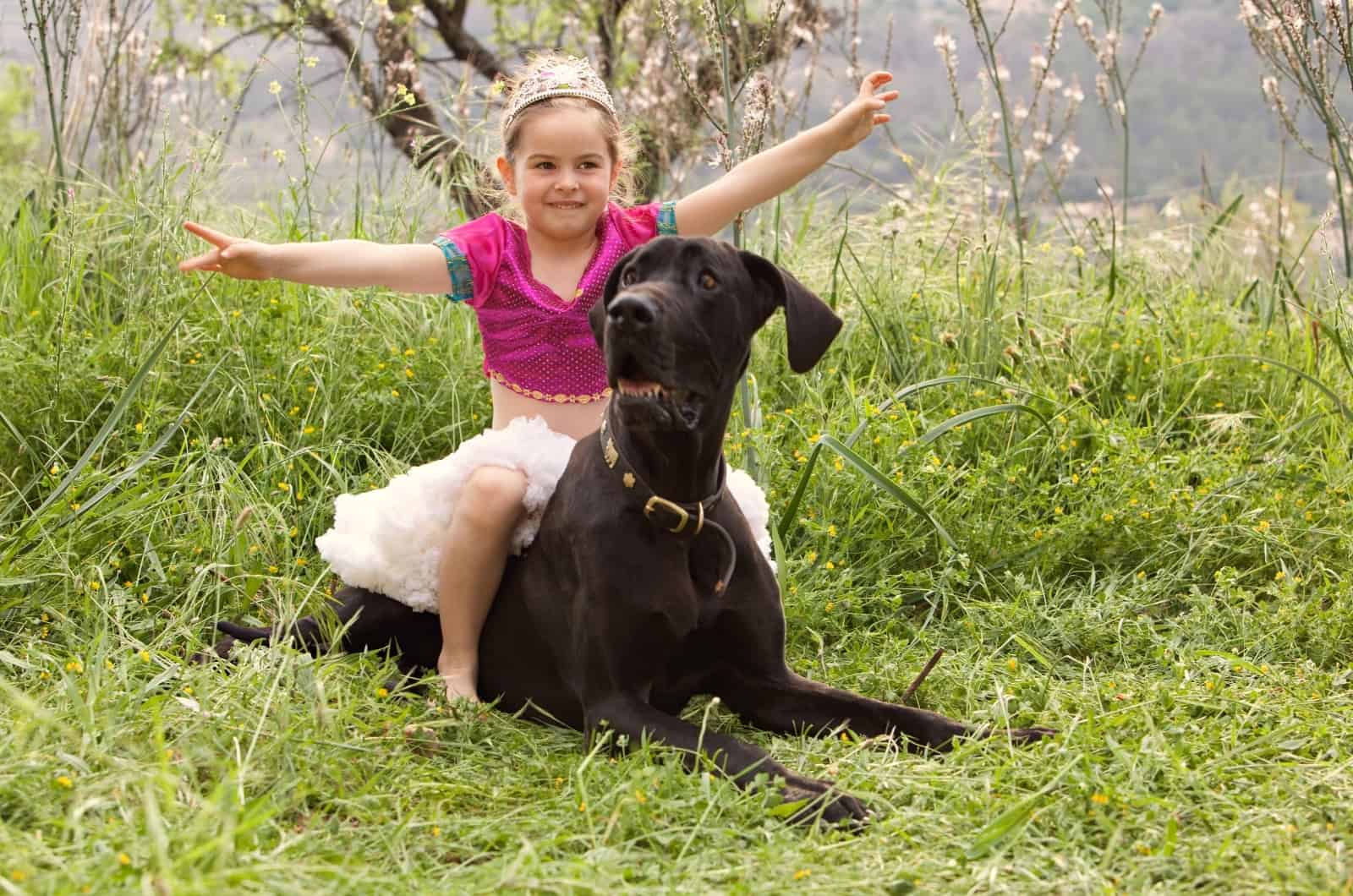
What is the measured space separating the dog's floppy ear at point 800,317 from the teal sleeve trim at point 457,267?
0.87 metres

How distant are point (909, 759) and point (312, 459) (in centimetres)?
232

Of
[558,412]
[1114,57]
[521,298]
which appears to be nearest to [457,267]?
[521,298]

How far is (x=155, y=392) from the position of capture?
13.5ft

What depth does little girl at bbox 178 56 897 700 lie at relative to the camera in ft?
10.3

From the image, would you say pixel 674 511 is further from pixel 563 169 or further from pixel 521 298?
pixel 563 169

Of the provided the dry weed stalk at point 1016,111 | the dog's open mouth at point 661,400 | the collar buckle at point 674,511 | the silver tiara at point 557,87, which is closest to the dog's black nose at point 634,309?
the dog's open mouth at point 661,400

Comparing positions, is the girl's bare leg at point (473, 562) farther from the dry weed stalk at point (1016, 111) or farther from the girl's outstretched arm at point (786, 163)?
the dry weed stalk at point (1016, 111)

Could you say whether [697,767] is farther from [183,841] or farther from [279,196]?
A: [279,196]

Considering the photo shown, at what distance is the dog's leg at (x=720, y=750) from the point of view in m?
2.43

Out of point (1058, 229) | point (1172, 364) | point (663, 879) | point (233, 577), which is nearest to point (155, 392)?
point (233, 577)

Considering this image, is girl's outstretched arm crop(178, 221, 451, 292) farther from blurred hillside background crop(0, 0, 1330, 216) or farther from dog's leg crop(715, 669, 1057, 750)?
dog's leg crop(715, 669, 1057, 750)

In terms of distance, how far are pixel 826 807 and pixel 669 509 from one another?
2.20 ft

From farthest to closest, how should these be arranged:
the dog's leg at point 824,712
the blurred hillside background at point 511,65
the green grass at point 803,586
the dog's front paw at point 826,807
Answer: the blurred hillside background at point 511,65 → the dog's leg at point 824,712 → the dog's front paw at point 826,807 → the green grass at point 803,586

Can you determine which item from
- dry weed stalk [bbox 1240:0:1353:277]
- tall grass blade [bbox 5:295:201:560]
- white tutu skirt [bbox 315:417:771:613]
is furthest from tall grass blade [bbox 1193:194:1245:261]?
tall grass blade [bbox 5:295:201:560]
